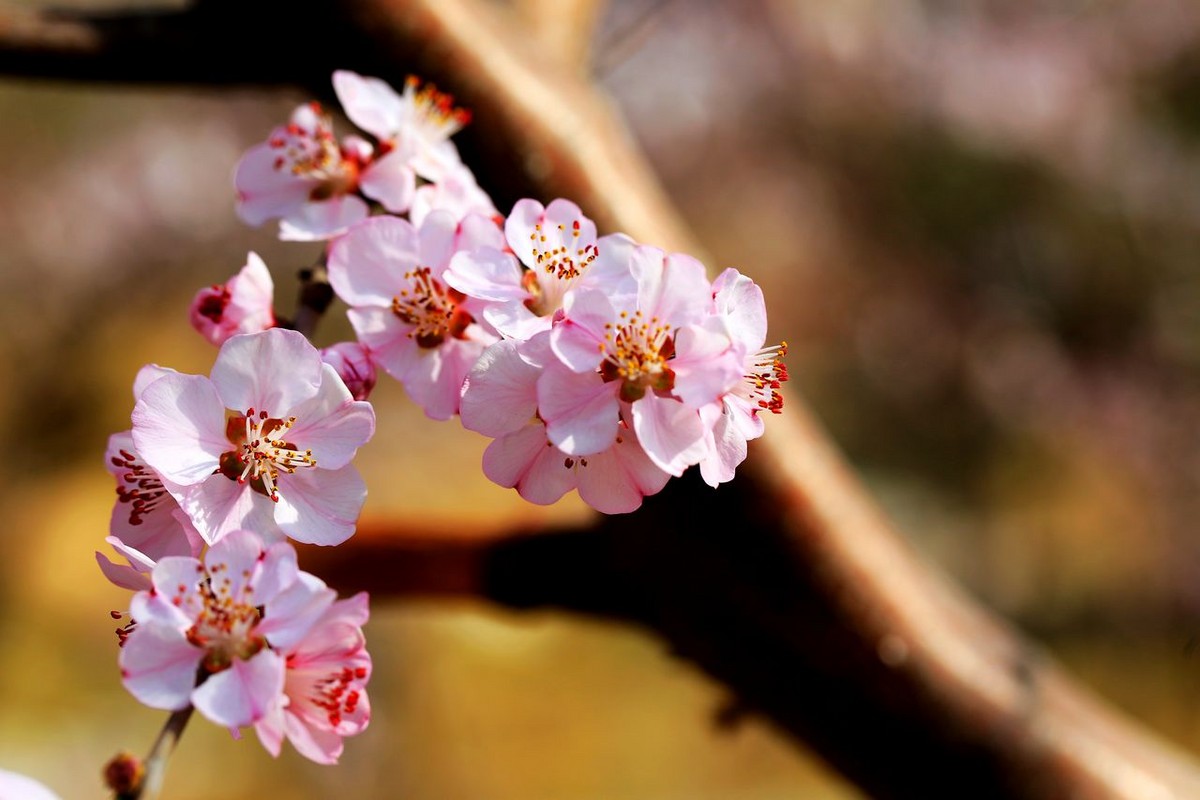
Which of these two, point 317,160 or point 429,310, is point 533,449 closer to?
point 429,310

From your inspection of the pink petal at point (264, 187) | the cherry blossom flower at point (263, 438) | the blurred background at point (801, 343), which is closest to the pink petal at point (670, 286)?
the cherry blossom flower at point (263, 438)

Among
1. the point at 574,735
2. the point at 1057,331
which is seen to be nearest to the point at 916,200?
the point at 1057,331

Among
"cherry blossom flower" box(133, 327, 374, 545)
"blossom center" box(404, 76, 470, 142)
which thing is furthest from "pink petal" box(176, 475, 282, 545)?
"blossom center" box(404, 76, 470, 142)

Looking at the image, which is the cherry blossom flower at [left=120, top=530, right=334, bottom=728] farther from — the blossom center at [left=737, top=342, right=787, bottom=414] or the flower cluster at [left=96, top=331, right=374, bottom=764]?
the blossom center at [left=737, top=342, right=787, bottom=414]

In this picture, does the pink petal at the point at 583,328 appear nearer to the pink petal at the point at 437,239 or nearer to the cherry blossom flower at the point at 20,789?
the pink petal at the point at 437,239

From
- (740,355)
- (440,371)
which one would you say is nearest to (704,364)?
(740,355)
